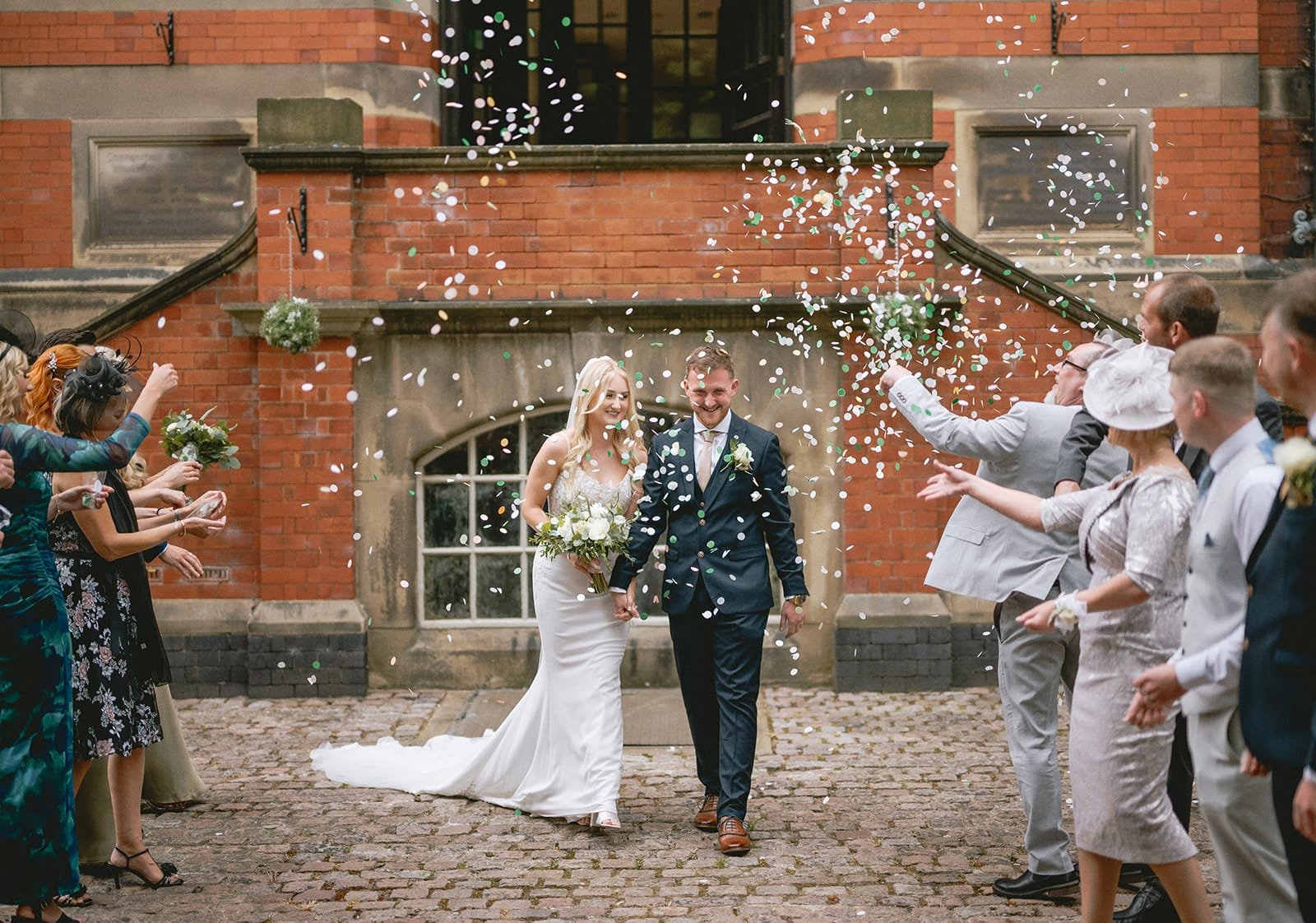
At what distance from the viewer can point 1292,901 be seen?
3.61 metres

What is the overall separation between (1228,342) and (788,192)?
5574mm

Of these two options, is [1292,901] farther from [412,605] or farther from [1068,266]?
[1068,266]

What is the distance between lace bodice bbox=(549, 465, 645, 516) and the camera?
6609mm

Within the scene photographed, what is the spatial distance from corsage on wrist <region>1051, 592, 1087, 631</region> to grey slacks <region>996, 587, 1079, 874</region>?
45.7 inches

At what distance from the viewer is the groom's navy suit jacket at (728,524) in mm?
6164

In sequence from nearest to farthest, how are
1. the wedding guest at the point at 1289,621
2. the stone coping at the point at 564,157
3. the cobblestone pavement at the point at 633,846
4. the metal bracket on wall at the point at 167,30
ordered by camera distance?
1. the wedding guest at the point at 1289,621
2. the cobblestone pavement at the point at 633,846
3. the stone coping at the point at 564,157
4. the metal bracket on wall at the point at 167,30

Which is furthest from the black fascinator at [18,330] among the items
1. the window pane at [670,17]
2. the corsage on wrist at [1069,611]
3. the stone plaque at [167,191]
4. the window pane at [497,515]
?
the window pane at [670,17]

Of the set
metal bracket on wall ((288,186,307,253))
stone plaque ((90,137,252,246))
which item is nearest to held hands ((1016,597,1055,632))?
metal bracket on wall ((288,186,307,253))

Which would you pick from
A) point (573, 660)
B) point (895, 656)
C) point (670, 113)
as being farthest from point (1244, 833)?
point (670, 113)

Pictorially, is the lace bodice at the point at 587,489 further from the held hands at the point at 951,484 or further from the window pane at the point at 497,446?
the window pane at the point at 497,446

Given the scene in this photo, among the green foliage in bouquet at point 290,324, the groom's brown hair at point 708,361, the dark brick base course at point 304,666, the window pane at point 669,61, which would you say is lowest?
the dark brick base course at point 304,666

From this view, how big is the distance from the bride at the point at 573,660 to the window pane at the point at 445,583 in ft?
8.39

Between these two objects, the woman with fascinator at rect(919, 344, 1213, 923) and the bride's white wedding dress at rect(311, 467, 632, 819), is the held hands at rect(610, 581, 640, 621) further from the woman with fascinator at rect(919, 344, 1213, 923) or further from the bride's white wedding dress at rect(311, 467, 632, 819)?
the woman with fascinator at rect(919, 344, 1213, 923)

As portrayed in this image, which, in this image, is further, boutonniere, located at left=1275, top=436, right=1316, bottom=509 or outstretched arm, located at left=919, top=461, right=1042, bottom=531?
outstretched arm, located at left=919, top=461, right=1042, bottom=531
